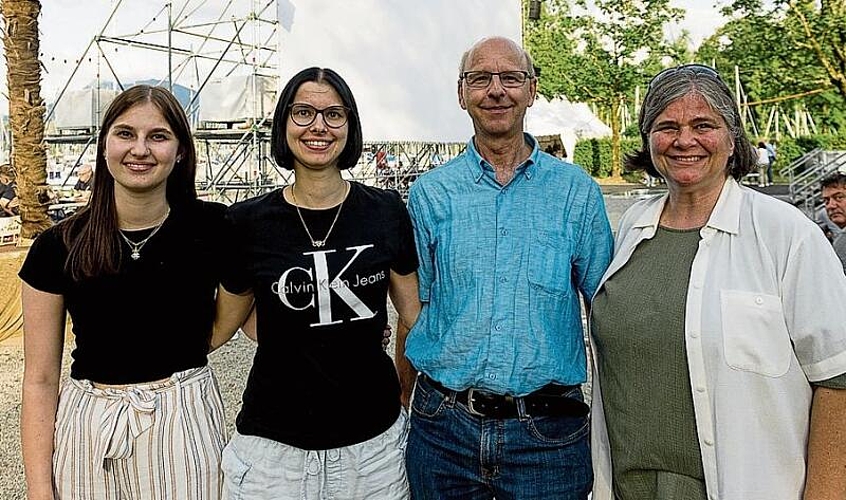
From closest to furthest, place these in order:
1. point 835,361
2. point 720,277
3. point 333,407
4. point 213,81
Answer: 1. point 835,361
2. point 720,277
3. point 333,407
4. point 213,81

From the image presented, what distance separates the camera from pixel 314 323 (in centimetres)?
223

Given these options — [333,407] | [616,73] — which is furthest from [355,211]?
[616,73]

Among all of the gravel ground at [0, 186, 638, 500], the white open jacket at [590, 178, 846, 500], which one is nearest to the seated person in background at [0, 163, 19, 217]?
the gravel ground at [0, 186, 638, 500]

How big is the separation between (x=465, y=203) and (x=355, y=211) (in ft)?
1.19

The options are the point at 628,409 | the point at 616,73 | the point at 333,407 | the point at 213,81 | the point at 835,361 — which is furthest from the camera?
the point at 616,73

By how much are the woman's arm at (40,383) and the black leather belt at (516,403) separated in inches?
47.6

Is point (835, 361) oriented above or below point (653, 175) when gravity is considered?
below

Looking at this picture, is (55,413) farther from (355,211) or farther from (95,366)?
(355,211)

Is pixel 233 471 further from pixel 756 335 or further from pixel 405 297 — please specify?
pixel 756 335

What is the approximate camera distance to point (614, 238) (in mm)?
2439

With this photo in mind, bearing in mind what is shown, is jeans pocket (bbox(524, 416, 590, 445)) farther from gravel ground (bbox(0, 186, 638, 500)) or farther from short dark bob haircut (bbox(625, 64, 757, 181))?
gravel ground (bbox(0, 186, 638, 500))

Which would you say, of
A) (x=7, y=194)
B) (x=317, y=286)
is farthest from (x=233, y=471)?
(x=7, y=194)

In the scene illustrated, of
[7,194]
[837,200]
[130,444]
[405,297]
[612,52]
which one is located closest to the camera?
[130,444]

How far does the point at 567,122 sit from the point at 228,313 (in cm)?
3590
